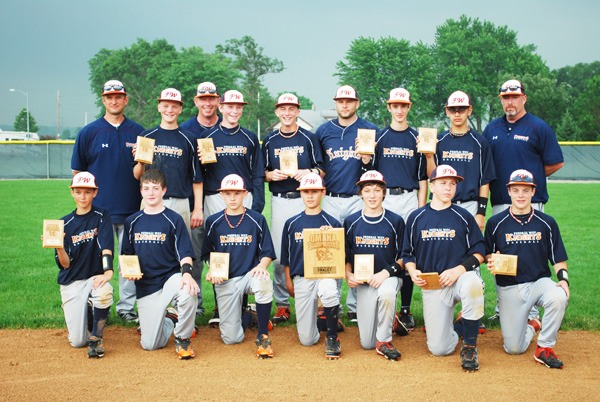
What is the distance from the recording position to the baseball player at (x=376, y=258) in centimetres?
661

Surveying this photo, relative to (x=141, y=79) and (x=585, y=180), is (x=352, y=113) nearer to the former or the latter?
(x=585, y=180)

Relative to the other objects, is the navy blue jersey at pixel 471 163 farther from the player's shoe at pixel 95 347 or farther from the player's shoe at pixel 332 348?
the player's shoe at pixel 95 347

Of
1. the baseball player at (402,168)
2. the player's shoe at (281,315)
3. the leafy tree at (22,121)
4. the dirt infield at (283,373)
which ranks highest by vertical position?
the leafy tree at (22,121)

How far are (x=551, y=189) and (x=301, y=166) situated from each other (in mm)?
23935

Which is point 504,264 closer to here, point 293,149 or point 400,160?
point 400,160

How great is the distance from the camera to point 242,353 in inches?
262

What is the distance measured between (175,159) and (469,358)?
406 cm

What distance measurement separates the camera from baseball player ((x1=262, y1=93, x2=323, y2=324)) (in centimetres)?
801

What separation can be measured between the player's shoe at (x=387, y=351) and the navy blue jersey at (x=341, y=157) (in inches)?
84.8

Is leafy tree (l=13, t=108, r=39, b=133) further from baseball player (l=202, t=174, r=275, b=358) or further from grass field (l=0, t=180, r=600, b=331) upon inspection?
baseball player (l=202, t=174, r=275, b=358)

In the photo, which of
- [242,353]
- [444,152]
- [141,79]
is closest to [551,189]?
[444,152]

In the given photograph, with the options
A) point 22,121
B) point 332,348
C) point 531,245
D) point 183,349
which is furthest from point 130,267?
point 22,121

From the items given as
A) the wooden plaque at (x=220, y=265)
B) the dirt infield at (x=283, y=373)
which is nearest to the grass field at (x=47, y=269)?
the dirt infield at (x=283, y=373)

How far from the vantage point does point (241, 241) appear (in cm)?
719
